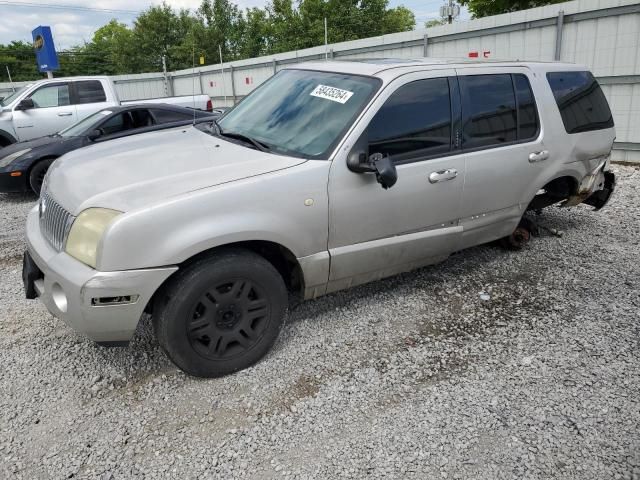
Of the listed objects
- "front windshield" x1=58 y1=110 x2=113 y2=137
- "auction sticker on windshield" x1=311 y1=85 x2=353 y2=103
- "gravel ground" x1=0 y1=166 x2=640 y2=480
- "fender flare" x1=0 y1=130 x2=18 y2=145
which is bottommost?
"gravel ground" x1=0 y1=166 x2=640 y2=480

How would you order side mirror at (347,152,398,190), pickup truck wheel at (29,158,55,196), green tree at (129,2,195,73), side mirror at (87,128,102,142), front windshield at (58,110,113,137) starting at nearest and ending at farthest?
side mirror at (347,152,398,190) < pickup truck wheel at (29,158,55,196) < side mirror at (87,128,102,142) < front windshield at (58,110,113,137) < green tree at (129,2,195,73)

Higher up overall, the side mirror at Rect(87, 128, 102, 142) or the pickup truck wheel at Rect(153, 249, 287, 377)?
the side mirror at Rect(87, 128, 102, 142)

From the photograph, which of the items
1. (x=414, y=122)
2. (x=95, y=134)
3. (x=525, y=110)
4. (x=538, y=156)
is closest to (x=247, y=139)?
(x=414, y=122)

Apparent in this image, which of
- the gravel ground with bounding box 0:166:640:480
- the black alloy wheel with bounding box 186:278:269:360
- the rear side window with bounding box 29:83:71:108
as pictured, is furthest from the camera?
the rear side window with bounding box 29:83:71:108

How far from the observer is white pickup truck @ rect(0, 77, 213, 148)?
9406 mm

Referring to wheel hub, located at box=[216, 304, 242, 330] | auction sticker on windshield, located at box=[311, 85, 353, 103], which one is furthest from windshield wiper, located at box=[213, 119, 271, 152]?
wheel hub, located at box=[216, 304, 242, 330]

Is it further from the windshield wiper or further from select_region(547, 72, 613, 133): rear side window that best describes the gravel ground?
select_region(547, 72, 613, 133): rear side window

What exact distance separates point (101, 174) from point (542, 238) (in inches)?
174

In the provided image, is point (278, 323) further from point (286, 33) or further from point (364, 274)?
point (286, 33)

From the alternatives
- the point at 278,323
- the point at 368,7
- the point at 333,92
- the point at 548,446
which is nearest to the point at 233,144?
the point at 333,92

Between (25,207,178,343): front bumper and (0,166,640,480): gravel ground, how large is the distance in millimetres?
486

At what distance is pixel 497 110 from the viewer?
12.9 ft

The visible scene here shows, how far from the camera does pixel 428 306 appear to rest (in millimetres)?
3922

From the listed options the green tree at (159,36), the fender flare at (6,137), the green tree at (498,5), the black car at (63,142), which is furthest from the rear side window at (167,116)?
the green tree at (159,36)
